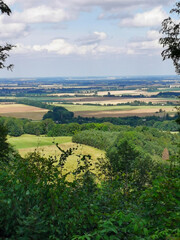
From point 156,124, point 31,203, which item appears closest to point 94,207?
point 31,203

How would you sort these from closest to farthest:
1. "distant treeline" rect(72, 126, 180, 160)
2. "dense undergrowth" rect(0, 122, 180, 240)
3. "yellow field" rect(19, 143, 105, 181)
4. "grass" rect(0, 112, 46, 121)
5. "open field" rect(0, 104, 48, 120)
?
"dense undergrowth" rect(0, 122, 180, 240) → "yellow field" rect(19, 143, 105, 181) → "distant treeline" rect(72, 126, 180, 160) → "grass" rect(0, 112, 46, 121) → "open field" rect(0, 104, 48, 120)

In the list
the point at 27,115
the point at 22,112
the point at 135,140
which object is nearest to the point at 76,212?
the point at 135,140

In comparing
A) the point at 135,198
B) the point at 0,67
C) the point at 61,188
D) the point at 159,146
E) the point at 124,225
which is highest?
the point at 0,67

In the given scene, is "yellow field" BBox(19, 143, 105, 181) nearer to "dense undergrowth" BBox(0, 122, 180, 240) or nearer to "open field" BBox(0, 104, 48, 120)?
"dense undergrowth" BBox(0, 122, 180, 240)

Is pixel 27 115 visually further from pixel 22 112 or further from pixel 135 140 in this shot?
pixel 135 140

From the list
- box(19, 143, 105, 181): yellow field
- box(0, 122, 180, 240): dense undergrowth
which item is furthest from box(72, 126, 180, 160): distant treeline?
box(0, 122, 180, 240): dense undergrowth

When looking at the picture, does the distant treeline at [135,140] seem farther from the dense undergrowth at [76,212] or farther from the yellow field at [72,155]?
the dense undergrowth at [76,212]

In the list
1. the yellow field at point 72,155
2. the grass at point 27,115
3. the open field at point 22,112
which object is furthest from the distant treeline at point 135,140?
the open field at point 22,112

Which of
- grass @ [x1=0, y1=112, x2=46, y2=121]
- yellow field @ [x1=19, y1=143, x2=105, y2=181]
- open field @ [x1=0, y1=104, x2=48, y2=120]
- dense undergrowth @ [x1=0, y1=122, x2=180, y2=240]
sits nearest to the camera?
dense undergrowth @ [x1=0, y1=122, x2=180, y2=240]

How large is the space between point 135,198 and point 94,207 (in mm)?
3033

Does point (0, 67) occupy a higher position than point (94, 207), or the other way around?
point (0, 67)

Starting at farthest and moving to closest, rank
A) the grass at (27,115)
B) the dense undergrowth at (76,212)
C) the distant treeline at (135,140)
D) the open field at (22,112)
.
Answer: the open field at (22,112)
the grass at (27,115)
the distant treeline at (135,140)
the dense undergrowth at (76,212)

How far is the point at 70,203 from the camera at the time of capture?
659cm

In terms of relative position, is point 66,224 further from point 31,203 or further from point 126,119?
point 126,119
